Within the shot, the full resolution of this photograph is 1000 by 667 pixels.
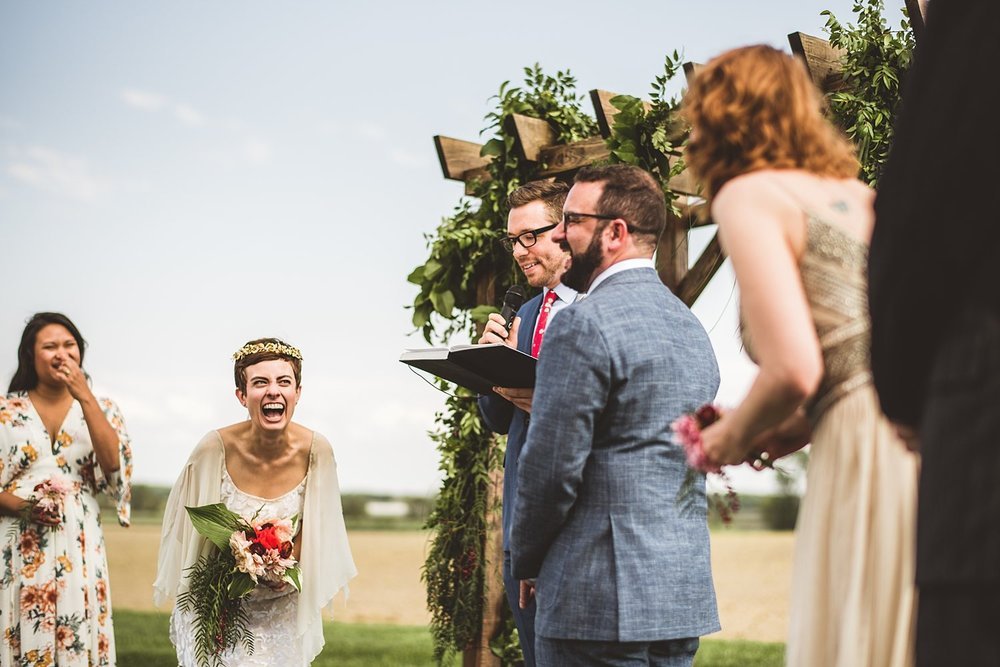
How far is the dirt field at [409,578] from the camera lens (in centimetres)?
1253

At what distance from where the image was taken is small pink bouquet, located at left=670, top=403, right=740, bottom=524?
193 centimetres

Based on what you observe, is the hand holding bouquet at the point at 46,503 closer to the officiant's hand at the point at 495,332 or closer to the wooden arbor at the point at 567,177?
the wooden arbor at the point at 567,177

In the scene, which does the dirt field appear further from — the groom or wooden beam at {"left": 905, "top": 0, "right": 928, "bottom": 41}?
the groom

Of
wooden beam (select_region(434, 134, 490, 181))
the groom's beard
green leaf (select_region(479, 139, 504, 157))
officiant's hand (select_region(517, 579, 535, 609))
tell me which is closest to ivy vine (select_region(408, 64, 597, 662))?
green leaf (select_region(479, 139, 504, 157))

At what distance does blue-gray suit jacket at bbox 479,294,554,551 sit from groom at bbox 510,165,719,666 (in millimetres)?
952

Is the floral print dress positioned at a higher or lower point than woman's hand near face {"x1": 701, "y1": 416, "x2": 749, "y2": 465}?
lower

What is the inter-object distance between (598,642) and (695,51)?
9.72ft

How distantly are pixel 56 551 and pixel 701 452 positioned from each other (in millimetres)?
4272

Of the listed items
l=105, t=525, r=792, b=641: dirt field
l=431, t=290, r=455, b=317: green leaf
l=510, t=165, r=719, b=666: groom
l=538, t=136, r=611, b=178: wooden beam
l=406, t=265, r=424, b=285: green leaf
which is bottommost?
l=105, t=525, r=792, b=641: dirt field

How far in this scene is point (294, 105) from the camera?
13.2m

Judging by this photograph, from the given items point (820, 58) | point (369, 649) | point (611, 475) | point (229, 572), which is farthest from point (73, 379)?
point (369, 649)

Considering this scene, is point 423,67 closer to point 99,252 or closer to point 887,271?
point 99,252

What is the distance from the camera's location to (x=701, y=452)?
1922 mm

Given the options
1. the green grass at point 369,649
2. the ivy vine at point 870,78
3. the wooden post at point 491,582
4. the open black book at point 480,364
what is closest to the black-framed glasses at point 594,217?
the open black book at point 480,364
